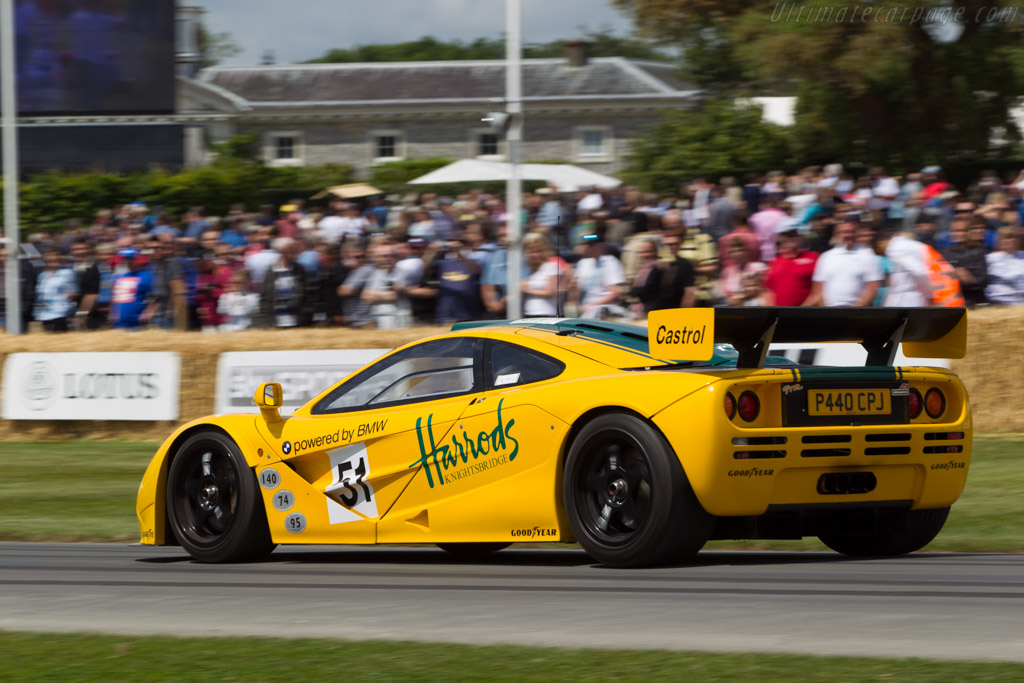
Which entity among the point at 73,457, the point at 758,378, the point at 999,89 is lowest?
the point at 73,457

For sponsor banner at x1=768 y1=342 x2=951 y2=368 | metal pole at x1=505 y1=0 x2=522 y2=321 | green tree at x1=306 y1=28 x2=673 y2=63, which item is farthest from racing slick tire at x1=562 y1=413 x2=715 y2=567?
green tree at x1=306 y1=28 x2=673 y2=63

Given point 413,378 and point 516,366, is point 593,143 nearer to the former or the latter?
point 413,378

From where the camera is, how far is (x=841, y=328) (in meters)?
7.60

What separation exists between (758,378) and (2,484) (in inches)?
364

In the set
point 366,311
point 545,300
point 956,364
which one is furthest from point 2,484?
point 956,364

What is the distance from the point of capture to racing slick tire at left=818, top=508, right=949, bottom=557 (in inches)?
308

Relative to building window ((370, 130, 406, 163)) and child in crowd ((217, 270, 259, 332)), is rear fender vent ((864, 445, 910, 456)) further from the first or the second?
building window ((370, 130, 406, 163))

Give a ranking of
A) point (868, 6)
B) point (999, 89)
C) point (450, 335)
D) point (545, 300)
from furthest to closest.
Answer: point (999, 89), point (868, 6), point (545, 300), point (450, 335)

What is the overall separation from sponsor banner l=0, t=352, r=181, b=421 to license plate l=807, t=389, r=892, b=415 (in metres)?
11.1

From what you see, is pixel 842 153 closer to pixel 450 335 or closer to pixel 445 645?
pixel 450 335

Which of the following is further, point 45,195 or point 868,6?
point 45,195

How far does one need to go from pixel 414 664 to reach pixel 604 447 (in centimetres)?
243

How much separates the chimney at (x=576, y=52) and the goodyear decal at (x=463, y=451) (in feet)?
180

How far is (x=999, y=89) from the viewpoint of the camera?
32.0m
